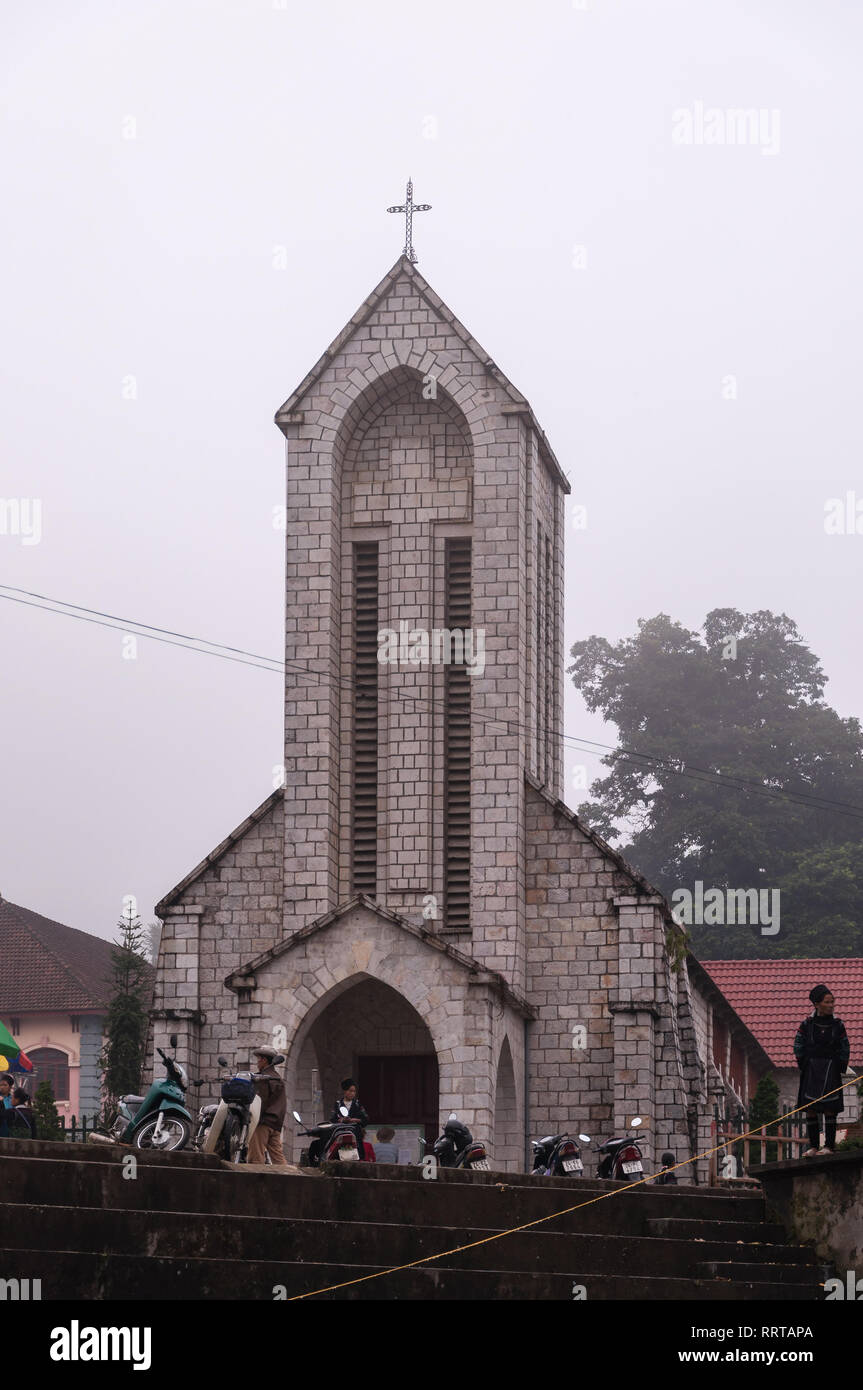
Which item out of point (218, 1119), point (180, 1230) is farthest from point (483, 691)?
point (180, 1230)

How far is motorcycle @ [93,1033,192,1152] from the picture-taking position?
18.4 metres

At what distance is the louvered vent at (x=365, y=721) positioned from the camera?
3056 cm

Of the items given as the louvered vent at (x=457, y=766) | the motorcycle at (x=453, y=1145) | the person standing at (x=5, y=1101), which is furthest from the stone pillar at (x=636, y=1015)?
the person standing at (x=5, y=1101)

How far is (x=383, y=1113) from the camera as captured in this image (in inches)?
1192

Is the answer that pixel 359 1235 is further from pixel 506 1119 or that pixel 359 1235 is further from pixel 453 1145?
pixel 506 1119

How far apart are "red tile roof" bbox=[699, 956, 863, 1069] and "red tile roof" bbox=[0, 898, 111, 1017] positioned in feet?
49.0

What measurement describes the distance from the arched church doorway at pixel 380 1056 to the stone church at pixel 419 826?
34 millimetres

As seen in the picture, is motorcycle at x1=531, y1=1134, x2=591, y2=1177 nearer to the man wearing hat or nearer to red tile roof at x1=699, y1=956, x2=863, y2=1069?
the man wearing hat

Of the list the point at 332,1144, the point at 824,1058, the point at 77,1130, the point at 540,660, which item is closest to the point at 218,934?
the point at 540,660

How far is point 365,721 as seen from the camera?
3094 centimetres

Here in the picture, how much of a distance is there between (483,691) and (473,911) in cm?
327

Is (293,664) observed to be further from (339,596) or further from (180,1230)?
(180,1230)

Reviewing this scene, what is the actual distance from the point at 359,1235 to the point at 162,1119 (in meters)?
2.94
